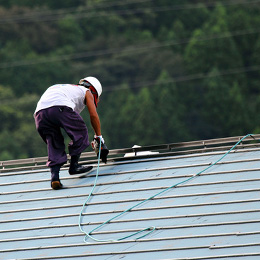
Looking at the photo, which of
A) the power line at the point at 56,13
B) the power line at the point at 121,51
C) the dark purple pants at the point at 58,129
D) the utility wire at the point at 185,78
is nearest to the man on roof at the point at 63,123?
the dark purple pants at the point at 58,129

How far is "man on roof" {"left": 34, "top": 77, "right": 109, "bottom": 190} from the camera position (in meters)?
9.23

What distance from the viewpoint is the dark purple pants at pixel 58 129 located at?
9.23 meters

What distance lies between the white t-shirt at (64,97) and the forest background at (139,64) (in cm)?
5340

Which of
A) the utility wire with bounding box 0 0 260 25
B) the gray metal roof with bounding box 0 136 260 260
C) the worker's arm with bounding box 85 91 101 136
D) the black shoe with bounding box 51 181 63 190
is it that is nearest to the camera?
the gray metal roof with bounding box 0 136 260 260

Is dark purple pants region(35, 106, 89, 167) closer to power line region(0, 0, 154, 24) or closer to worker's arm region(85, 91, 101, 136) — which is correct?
worker's arm region(85, 91, 101, 136)

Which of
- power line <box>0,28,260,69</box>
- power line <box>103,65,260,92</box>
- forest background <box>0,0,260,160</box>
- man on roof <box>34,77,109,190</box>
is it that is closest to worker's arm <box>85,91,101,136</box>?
man on roof <box>34,77,109,190</box>

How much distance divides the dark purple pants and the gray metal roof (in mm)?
321

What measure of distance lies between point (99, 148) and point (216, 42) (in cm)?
7077

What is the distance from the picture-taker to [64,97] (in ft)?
A: 30.6

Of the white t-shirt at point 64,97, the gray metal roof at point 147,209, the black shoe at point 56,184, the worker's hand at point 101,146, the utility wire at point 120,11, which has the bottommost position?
the gray metal roof at point 147,209

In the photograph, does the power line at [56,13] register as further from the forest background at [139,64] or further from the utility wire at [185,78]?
the utility wire at [185,78]

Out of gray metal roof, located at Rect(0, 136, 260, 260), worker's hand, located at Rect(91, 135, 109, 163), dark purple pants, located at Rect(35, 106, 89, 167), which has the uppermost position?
dark purple pants, located at Rect(35, 106, 89, 167)

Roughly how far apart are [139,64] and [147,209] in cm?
7033

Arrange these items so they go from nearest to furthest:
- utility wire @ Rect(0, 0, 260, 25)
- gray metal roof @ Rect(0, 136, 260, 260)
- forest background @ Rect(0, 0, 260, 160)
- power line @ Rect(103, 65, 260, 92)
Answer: gray metal roof @ Rect(0, 136, 260, 260) → forest background @ Rect(0, 0, 260, 160) → power line @ Rect(103, 65, 260, 92) → utility wire @ Rect(0, 0, 260, 25)
